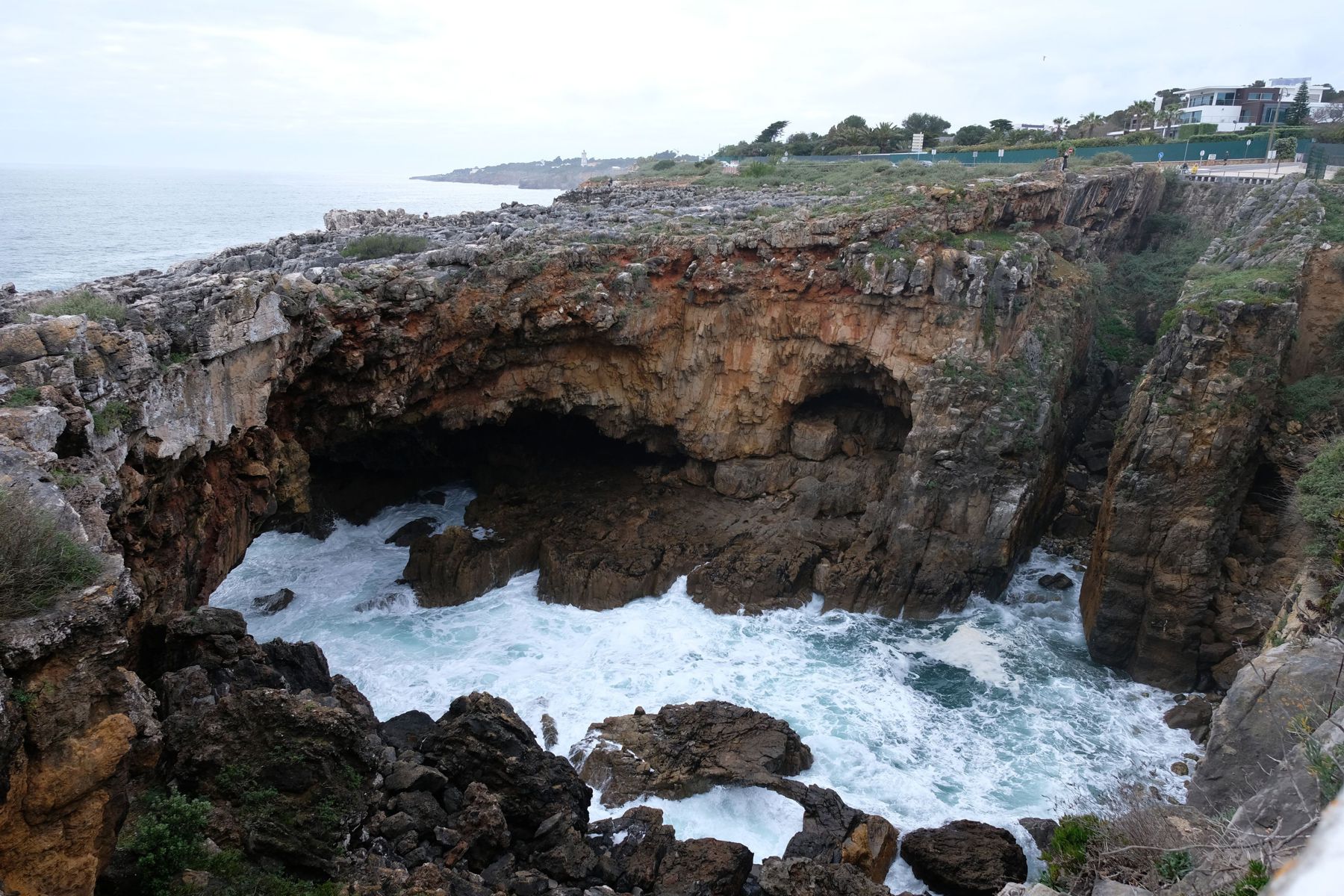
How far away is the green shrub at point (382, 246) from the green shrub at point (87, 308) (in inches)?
274

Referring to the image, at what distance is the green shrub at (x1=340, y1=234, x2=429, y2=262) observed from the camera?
60.7 feet

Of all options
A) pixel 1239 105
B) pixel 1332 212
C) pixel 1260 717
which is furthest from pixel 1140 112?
pixel 1260 717

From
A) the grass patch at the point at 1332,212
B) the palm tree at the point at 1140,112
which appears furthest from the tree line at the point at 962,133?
the grass patch at the point at 1332,212

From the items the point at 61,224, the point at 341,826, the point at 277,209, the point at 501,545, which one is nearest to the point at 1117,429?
the point at 501,545

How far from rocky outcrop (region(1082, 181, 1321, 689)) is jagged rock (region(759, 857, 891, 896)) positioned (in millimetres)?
9378

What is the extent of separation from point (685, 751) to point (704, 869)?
2975mm

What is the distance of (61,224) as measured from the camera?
53938mm

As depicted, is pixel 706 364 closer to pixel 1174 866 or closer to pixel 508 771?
pixel 508 771

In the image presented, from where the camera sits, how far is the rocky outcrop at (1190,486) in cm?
1603

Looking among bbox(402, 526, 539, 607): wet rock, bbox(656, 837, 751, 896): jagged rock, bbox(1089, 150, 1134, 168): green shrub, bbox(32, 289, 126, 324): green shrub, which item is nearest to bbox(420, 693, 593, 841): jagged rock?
bbox(656, 837, 751, 896): jagged rock

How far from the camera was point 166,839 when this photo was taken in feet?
25.6

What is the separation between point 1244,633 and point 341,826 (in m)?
15.8

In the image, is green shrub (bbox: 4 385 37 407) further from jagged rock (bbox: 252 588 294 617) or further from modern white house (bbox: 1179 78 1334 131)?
modern white house (bbox: 1179 78 1334 131)

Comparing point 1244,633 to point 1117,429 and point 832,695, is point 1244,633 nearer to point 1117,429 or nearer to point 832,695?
point 1117,429
